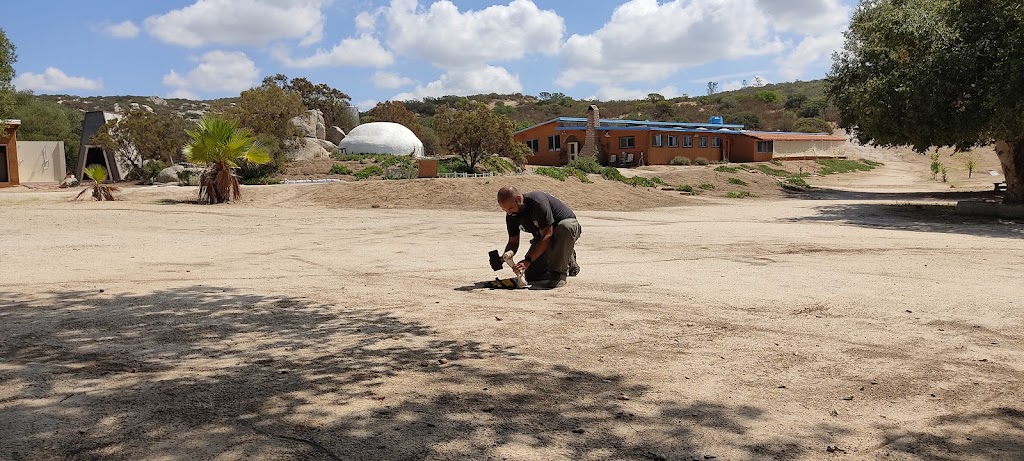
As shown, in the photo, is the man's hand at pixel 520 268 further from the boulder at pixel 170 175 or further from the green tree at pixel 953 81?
the boulder at pixel 170 175

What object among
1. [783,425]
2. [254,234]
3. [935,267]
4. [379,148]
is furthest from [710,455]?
[379,148]

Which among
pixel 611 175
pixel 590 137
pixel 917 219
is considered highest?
pixel 590 137

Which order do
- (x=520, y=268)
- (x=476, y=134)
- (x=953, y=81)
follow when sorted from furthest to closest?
(x=476, y=134) → (x=953, y=81) → (x=520, y=268)

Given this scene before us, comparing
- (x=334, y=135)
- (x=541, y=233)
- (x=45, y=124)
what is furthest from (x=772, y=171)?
(x=45, y=124)

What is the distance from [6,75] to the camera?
74.2 ft

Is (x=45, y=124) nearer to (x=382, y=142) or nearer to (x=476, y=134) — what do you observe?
(x=382, y=142)

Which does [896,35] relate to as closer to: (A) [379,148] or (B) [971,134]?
(B) [971,134]

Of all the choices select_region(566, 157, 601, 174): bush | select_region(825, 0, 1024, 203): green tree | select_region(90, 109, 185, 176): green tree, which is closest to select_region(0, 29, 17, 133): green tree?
select_region(90, 109, 185, 176): green tree

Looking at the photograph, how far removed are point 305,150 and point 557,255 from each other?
35987mm

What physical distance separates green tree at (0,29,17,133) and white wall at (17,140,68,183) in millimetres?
14535

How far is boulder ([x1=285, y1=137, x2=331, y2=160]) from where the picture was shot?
3900 centimetres

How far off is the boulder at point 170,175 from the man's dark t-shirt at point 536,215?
27248mm

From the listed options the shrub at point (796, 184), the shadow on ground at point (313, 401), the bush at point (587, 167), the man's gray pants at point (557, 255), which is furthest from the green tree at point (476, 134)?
the shadow on ground at point (313, 401)

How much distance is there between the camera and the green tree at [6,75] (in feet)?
73.3
